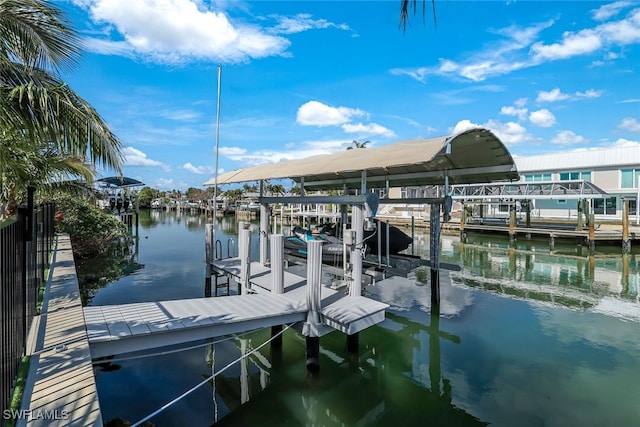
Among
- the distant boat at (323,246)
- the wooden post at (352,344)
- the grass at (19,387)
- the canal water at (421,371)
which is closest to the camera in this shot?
the grass at (19,387)

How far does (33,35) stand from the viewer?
5.29 meters

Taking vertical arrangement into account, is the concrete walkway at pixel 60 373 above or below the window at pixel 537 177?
below

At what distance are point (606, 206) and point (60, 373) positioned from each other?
36.8m

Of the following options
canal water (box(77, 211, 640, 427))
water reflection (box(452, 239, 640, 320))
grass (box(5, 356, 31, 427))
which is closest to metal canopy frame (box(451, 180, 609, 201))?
water reflection (box(452, 239, 640, 320))

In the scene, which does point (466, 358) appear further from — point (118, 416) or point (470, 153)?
point (118, 416)

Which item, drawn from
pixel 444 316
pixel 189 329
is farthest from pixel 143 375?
pixel 444 316

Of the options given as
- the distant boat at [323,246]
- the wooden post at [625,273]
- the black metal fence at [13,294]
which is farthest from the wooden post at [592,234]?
the black metal fence at [13,294]

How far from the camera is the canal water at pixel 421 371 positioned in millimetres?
5055

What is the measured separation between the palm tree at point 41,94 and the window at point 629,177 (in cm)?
3476

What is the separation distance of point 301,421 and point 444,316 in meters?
5.30

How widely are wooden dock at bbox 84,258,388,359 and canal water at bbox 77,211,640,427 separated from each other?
33cm

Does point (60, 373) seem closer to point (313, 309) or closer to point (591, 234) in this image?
point (313, 309)

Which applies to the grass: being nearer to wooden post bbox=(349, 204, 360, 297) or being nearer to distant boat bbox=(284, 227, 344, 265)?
wooden post bbox=(349, 204, 360, 297)

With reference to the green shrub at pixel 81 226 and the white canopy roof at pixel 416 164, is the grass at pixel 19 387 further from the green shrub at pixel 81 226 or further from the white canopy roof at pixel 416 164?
the green shrub at pixel 81 226
